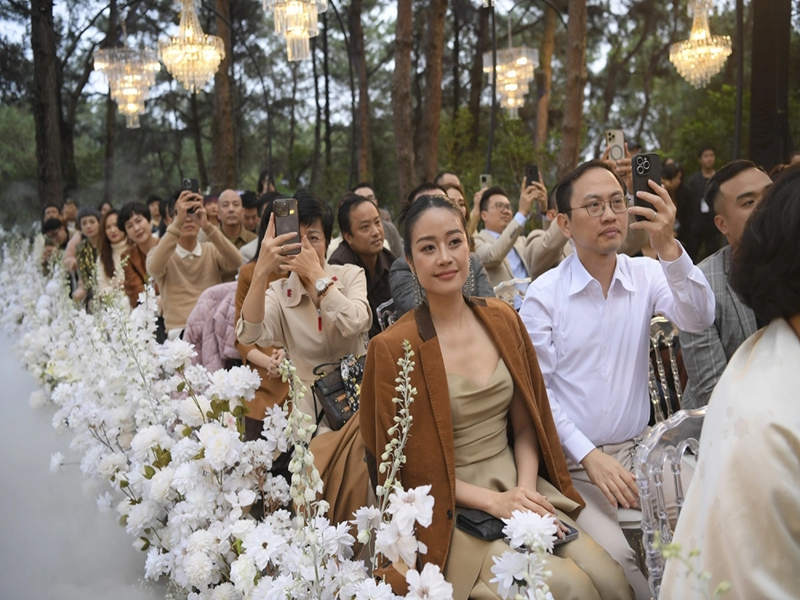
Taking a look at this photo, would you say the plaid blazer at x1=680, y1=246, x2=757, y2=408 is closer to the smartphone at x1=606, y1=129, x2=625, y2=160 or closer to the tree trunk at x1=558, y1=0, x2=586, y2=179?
the smartphone at x1=606, y1=129, x2=625, y2=160

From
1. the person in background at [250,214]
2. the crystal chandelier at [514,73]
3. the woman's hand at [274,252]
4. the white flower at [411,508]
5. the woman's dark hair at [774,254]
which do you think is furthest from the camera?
the crystal chandelier at [514,73]

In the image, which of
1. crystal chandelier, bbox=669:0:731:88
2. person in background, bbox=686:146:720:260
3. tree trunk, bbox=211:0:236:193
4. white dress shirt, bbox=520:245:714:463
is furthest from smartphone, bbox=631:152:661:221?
tree trunk, bbox=211:0:236:193

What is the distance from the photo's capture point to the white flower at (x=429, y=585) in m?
→ 1.44

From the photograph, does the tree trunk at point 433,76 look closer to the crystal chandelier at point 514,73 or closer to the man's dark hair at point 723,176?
the crystal chandelier at point 514,73

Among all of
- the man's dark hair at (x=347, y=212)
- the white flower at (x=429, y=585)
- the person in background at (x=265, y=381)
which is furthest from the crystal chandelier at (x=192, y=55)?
the white flower at (x=429, y=585)

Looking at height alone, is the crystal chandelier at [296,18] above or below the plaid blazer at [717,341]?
above

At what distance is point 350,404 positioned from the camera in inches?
124

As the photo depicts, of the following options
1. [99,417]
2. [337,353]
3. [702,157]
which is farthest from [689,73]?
[99,417]

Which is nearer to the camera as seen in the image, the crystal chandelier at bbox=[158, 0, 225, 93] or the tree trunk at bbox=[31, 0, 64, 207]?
the crystal chandelier at bbox=[158, 0, 225, 93]

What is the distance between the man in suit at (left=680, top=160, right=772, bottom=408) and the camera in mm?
2824

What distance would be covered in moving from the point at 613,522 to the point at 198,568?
4.01 feet

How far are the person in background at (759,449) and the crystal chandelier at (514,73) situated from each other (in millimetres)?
13133

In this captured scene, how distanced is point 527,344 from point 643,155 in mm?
694

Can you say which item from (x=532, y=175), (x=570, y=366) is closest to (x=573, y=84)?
(x=532, y=175)
